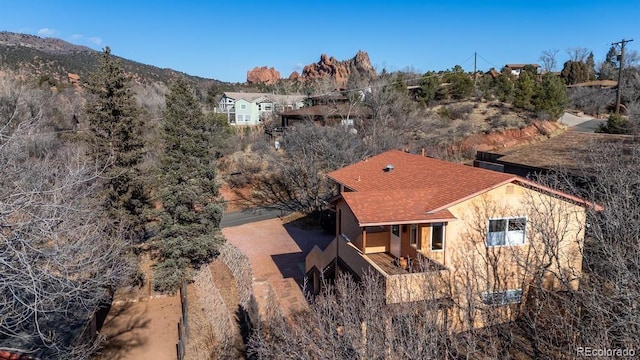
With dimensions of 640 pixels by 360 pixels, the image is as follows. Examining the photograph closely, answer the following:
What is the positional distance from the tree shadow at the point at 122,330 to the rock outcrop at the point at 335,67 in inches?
4712

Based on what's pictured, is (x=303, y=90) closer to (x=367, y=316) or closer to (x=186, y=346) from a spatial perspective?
(x=186, y=346)

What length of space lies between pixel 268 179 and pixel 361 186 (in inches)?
893

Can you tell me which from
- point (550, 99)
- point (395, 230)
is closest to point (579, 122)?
point (550, 99)

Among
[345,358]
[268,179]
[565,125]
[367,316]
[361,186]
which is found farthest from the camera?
[565,125]

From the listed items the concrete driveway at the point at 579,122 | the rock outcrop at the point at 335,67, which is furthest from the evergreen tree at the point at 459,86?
the rock outcrop at the point at 335,67

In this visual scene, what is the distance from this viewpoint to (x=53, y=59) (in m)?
79.2

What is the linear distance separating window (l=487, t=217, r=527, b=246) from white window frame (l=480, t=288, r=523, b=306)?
171 cm

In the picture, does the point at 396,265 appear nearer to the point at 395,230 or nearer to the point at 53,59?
the point at 395,230

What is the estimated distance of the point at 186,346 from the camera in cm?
1783

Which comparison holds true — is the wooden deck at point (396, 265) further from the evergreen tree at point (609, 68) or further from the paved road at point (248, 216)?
the evergreen tree at point (609, 68)

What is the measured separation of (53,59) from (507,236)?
89.0 metres

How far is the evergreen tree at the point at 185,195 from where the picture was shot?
884 inches

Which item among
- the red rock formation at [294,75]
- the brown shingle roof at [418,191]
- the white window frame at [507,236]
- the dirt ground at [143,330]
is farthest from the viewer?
the red rock formation at [294,75]

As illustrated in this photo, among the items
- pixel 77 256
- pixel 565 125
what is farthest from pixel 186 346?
pixel 565 125
